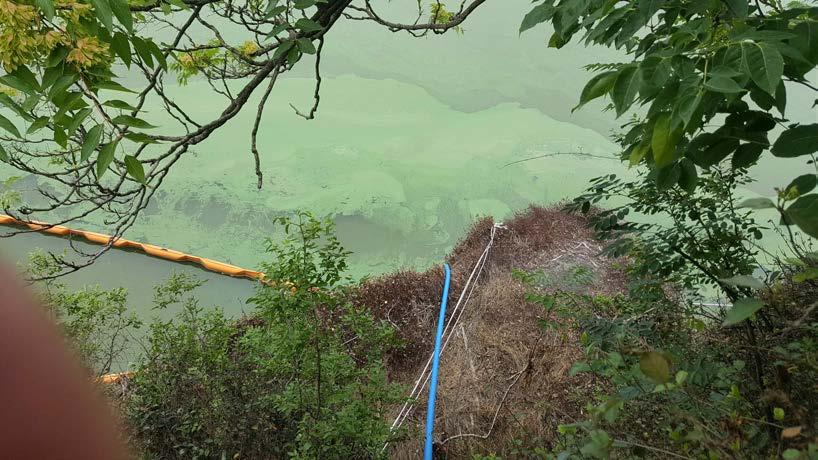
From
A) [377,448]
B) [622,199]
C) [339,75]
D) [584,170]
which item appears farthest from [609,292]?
[339,75]

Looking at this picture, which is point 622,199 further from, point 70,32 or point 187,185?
point 70,32

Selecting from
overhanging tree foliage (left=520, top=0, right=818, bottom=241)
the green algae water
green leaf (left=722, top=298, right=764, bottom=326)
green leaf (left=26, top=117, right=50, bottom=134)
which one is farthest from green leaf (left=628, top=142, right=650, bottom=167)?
the green algae water

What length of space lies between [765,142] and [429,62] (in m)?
9.91

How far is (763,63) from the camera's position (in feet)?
2.78

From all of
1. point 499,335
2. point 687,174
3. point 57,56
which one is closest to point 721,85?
point 687,174

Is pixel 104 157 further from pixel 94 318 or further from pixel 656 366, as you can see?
pixel 94 318

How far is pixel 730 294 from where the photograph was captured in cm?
161

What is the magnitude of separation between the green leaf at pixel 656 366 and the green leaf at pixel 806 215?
0.85 ft

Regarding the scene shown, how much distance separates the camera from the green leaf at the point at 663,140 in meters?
0.91

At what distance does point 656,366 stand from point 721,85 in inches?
17.1

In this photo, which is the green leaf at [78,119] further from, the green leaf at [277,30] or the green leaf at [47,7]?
the green leaf at [277,30]

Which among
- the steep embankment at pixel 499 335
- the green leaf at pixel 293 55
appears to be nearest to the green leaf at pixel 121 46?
the green leaf at pixel 293 55

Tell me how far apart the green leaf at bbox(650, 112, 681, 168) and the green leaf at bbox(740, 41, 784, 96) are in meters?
0.13

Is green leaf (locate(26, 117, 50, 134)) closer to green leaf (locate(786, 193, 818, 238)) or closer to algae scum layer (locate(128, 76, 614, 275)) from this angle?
green leaf (locate(786, 193, 818, 238))
